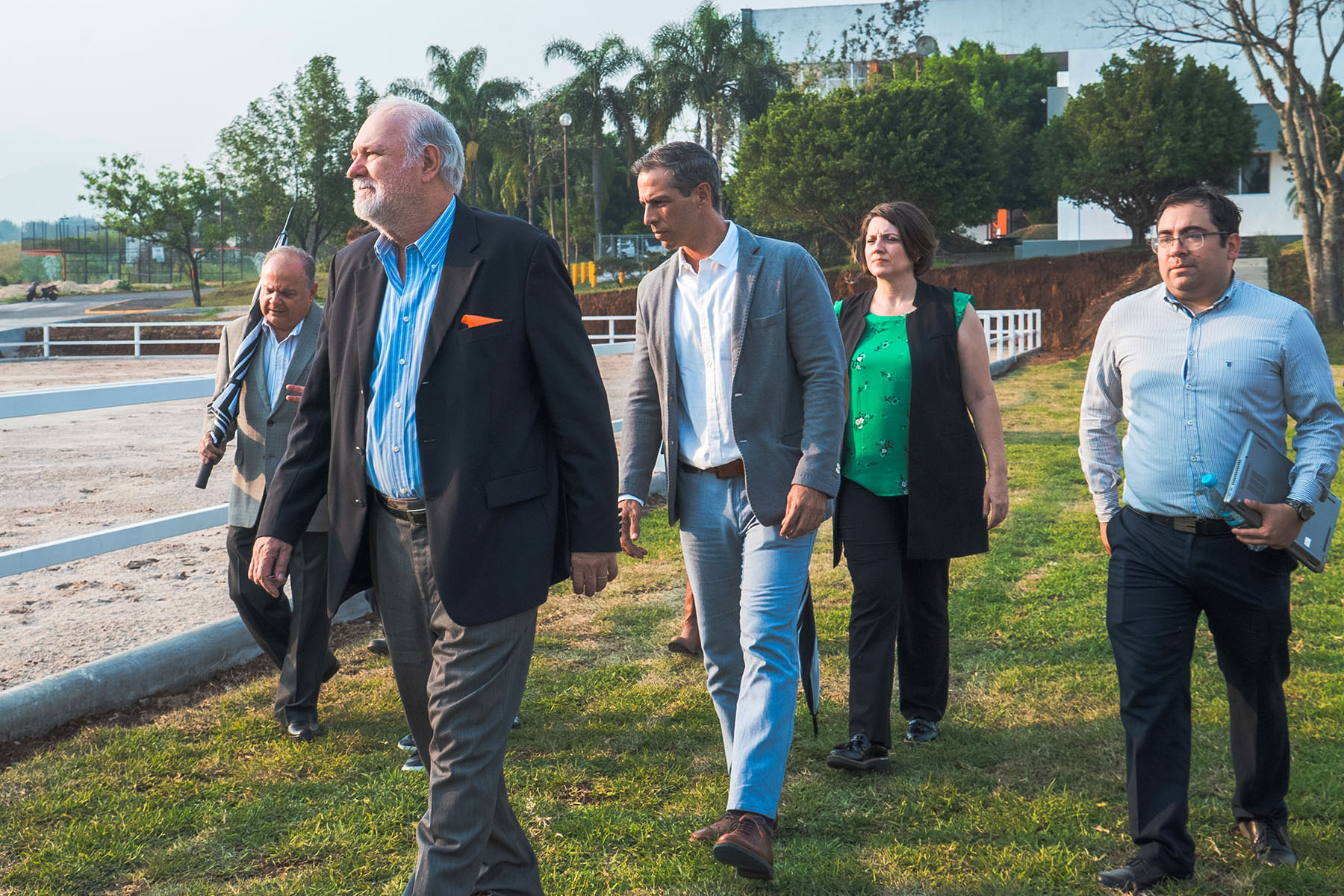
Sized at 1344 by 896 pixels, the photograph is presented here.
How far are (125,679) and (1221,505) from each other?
4.16 meters

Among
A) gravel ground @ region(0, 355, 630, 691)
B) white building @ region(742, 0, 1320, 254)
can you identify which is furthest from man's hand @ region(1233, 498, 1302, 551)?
white building @ region(742, 0, 1320, 254)

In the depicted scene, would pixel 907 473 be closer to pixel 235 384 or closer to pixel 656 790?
pixel 656 790

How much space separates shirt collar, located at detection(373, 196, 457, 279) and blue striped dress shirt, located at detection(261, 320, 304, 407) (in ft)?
6.44

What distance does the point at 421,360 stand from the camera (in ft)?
9.05

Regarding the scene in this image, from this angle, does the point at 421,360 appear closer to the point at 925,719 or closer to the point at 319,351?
A: the point at 319,351

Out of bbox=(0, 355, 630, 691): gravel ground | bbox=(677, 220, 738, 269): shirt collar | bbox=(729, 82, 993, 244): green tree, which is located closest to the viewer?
bbox=(677, 220, 738, 269): shirt collar

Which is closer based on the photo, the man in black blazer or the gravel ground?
the man in black blazer

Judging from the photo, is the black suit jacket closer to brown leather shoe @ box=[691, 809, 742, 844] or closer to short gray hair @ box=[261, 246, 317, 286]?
brown leather shoe @ box=[691, 809, 742, 844]

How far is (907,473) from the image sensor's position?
4.41 metres

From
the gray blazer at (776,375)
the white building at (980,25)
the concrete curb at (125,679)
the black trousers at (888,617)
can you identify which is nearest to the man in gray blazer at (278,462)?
the concrete curb at (125,679)

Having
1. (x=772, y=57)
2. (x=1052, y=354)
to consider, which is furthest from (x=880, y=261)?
(x=772, y=57)

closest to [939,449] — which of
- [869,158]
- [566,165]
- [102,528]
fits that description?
[102,528]

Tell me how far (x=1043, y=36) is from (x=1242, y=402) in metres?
76.0

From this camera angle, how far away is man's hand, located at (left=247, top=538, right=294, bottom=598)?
304 cm
